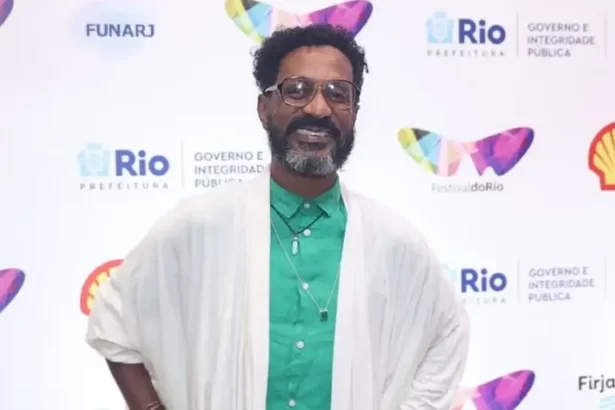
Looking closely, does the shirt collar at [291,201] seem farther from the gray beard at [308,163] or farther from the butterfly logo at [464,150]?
the butterfly logo at [464,150]

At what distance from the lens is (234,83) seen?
199cm

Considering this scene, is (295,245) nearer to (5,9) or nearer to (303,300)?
(303,300)

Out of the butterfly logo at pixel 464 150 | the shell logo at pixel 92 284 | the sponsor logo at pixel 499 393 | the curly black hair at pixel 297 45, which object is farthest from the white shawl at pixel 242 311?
the sponsor logo at pixel 499 393

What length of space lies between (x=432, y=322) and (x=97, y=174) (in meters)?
1.00

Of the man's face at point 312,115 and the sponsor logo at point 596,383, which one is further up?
the man's face at point 312,115

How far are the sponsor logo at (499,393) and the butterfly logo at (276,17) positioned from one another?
3.78 ft

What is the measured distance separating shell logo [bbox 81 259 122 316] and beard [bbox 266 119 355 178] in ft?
2.53

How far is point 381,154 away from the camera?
82.1 inches

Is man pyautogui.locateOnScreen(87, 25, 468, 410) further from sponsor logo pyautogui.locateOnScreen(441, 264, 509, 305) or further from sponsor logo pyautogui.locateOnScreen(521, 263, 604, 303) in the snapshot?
sponsor logo pyautogui.locateOnScreen(521, 263, 604, 303)

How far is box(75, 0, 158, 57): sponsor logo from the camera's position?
1901 mm

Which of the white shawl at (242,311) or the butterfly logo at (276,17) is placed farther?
the butterfly logo at (276,17)

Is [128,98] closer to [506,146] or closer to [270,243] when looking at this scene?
[270,243]

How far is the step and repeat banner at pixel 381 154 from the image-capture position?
6.21ft

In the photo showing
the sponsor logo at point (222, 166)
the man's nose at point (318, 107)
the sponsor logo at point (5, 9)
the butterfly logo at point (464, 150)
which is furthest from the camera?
the butterfly logo at point (464, 150)
